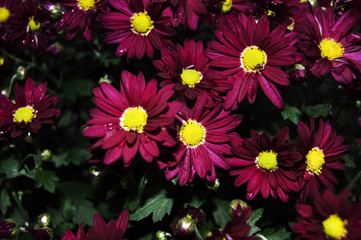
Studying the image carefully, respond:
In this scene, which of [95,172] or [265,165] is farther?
[95,172]

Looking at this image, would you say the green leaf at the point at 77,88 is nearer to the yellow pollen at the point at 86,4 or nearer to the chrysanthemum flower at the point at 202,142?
the yellow pollen at the point at 86,4

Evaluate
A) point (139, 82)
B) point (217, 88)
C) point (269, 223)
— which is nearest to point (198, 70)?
point (217, 88)

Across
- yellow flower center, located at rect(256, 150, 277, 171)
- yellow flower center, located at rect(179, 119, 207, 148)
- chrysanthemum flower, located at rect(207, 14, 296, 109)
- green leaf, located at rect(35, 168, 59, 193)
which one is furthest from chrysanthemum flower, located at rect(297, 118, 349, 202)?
green leaf, located at rect(35, 168, 59, 193)

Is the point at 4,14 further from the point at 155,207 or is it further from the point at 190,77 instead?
the point at 155,207

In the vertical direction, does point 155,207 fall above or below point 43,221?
above

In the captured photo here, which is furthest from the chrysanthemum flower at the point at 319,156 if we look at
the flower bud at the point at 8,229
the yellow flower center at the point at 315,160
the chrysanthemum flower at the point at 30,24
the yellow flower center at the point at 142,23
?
the chrysanthemum flower at the point at 30,24

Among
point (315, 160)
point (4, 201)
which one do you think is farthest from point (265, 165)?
point (4, 201)

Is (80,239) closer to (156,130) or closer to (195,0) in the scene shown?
(156,130)
